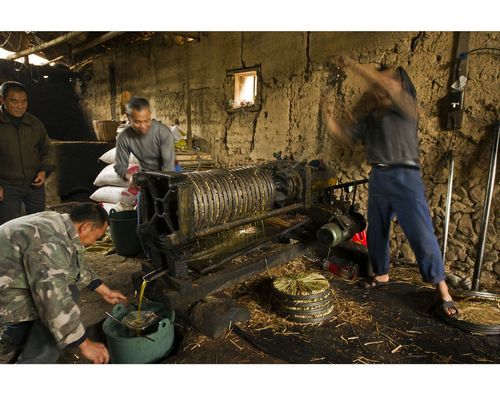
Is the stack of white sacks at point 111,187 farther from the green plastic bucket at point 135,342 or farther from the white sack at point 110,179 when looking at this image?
the green plastic bucket at point 135,342

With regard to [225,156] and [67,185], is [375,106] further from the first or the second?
[67,185]

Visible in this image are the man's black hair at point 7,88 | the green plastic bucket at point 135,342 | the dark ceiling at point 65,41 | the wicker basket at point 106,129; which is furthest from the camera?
the wicker basket at point 106,129

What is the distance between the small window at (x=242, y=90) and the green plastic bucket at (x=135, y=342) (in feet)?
14.4

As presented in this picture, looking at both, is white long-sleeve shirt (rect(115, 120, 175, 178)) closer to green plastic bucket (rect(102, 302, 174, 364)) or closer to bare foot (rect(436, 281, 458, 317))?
green plastic bucket (rect(102, 302, 174, 364))

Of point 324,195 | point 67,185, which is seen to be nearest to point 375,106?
point 324,195

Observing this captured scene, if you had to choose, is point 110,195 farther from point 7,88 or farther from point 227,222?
point 227,222

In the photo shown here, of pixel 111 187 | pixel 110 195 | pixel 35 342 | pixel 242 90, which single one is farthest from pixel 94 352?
pixel 242 90

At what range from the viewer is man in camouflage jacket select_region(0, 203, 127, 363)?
190 cm

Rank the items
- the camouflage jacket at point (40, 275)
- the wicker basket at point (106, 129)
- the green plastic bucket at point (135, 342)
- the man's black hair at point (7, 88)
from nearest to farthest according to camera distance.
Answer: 1. the camouflage jacket at point (40, 275)
2. the green plastic bucket at point (135, 342)
3. the man's black hair at point (7, 88)
4. the wicker basket at point (106, 129)

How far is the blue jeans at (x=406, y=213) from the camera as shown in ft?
9.93

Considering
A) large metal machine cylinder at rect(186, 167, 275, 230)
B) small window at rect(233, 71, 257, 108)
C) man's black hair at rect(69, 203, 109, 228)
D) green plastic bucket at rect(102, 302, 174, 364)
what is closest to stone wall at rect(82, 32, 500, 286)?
small window at rect(233, 71, 257, 108)

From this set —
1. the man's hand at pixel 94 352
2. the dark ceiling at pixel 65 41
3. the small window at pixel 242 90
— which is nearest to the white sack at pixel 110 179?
the small window at pixel 242 90

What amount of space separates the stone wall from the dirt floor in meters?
1.20

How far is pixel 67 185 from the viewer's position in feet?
22.2
